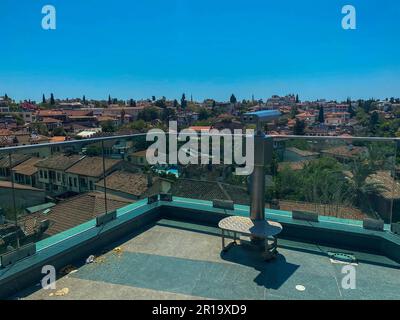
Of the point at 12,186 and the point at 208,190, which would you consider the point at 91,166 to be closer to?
the point at 12,186

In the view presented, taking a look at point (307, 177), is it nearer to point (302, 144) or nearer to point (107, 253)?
point (302, 144)

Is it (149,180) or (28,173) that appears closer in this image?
(28,173)

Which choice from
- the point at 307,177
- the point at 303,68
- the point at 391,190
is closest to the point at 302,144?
→ the point at 307,177

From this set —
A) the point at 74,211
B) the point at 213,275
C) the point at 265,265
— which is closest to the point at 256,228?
the point at 265,265

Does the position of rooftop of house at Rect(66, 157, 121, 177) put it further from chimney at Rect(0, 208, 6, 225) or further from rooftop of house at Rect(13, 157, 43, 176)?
chimney at Rect(0, 208, 6, 225)

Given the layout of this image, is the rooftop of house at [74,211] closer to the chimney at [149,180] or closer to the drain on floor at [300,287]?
the chimney at [149,180]

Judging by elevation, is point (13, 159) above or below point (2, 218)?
above

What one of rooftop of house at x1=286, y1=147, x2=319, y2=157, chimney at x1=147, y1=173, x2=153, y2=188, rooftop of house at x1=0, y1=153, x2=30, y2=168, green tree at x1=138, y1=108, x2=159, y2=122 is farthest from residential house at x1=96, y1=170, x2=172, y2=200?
green tree at x1=138, y1=108, x2=159, y2=122

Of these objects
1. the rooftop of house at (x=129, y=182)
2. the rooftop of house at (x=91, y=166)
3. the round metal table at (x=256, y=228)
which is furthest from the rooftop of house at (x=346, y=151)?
the rooftop of house at (x=91, y=166)

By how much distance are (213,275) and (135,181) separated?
72.9 inches

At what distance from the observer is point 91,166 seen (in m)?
3.28

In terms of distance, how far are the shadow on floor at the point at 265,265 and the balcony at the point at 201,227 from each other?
0.01m

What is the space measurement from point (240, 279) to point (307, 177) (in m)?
1.49

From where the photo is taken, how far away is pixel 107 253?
3152mm
